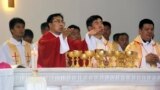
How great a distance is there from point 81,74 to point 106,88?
0.26m

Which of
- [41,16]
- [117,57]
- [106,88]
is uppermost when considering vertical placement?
[41,16]

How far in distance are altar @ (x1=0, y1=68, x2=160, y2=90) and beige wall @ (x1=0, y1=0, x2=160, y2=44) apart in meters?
4.03

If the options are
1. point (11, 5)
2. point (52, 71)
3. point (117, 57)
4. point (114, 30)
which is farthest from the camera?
point (114, 30)

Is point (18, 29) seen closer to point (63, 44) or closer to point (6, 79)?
point (63, 44)

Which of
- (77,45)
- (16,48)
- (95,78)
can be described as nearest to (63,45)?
(77,45)

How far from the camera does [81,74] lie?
4.04 m

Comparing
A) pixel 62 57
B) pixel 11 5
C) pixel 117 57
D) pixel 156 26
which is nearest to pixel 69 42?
pixel 62 57

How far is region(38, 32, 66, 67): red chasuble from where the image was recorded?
15.5ft

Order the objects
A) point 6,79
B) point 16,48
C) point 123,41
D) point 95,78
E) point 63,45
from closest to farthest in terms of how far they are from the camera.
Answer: point 6,79 < point 95,78 < point 63,45 < point 16,48 < point 123,41

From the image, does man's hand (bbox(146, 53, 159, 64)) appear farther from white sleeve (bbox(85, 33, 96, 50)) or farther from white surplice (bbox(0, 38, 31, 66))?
white surplice (bbox(0, 38, 31, 66))

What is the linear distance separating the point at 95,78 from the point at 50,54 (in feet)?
2.66

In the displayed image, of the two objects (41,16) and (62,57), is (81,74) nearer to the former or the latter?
(62,57)

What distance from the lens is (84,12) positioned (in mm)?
8484

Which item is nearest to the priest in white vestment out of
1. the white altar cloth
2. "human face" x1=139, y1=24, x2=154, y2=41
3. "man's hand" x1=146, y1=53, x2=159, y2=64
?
"human face" x1=139, y1=24, x2=154, y2=41
